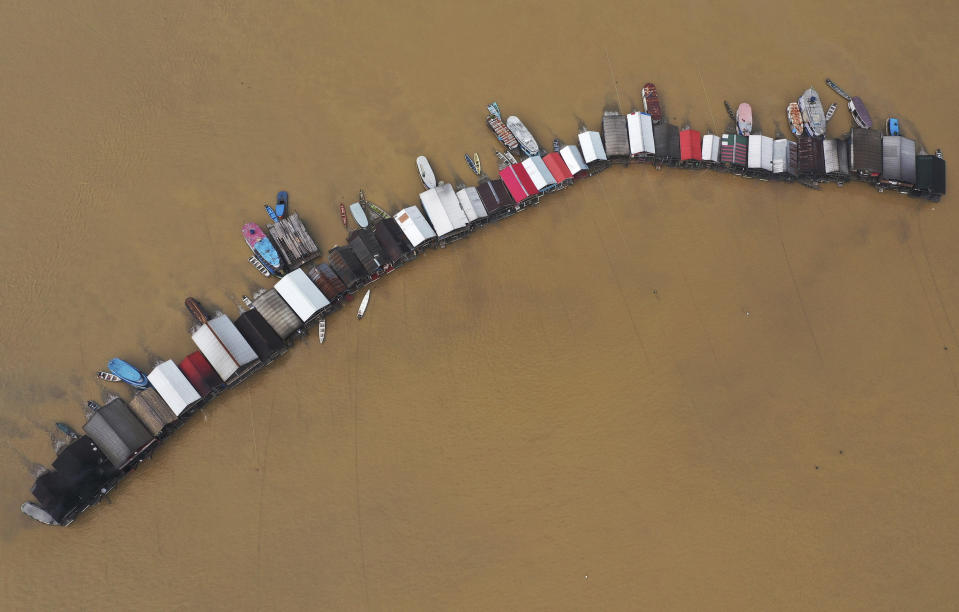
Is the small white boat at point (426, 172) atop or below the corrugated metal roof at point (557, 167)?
atop

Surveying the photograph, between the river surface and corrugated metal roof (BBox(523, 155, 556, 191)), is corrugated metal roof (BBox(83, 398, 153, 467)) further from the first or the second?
corrugated metal roof (BBox(523, 155, 556, 191))

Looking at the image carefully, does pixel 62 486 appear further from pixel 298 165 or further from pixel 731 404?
pixel 731 404

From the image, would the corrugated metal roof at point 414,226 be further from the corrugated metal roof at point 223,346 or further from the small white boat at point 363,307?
the corrugated metal roof at point 223,346

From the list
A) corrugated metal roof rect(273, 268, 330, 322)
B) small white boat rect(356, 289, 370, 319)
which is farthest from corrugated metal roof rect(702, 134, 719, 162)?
corrugated metal roof rect(273, 268, 330, 322)

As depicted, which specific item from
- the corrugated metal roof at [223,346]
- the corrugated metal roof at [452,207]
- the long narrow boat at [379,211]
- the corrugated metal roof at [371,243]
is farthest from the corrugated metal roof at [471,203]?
the corrugated metal roof at [223,346]

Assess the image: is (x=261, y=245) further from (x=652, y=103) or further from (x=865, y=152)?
(x=865, y=152)
